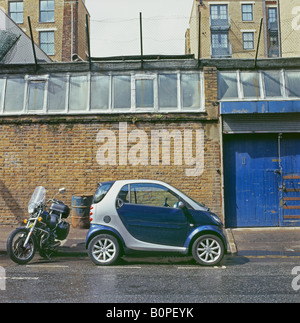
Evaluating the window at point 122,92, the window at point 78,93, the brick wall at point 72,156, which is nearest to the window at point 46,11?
the window at point 78,93

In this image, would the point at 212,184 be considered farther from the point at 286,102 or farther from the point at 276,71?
the point at 276,71

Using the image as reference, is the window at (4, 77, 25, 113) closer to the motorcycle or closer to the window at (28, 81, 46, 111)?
the window at (28, 81, 46, 111)

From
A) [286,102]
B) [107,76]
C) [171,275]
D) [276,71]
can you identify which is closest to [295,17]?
[276,71]

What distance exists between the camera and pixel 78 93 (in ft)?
39.5

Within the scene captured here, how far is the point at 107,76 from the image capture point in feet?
39.7

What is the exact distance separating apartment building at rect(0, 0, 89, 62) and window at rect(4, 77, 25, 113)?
17.0 m

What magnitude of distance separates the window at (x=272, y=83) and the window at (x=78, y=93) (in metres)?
5.91

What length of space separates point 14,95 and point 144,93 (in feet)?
14.2

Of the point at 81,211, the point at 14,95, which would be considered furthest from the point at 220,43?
the point at 81,211

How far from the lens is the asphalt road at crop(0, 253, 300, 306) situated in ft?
16.2

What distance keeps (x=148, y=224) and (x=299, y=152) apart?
6438mm

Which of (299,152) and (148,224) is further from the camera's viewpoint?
(299,152)

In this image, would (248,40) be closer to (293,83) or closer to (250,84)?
(293,83)

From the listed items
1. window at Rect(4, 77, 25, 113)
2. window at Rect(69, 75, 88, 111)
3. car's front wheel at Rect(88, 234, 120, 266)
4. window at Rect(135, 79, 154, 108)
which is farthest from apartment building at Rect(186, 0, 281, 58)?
car's front wheel at Rect(88, 234, 120, 266)
